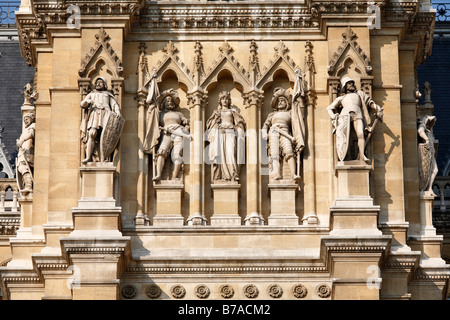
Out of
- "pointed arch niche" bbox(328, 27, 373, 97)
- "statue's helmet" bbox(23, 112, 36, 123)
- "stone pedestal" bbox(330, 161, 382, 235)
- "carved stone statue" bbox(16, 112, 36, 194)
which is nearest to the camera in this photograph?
"stone pedestal" bbox(330, 161, 382, 235)

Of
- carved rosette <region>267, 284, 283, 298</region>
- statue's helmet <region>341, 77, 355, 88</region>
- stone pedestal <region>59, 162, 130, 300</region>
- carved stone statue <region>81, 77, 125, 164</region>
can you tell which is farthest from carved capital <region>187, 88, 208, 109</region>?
carved rosette <region>267, 284, 283, 298</region>

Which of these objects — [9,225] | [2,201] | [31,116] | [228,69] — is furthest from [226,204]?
[2,201]

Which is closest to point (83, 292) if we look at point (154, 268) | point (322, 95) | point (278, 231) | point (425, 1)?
point (154, 268)

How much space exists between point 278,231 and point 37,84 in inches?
250

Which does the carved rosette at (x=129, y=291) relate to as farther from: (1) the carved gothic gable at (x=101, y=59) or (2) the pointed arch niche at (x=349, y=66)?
(2) the pointed arch niche at (x=349, y=66)

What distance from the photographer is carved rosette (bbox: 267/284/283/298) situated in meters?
38.0

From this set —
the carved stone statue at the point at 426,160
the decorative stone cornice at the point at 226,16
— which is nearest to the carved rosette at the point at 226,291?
the carved stone statue at the point at 426,160

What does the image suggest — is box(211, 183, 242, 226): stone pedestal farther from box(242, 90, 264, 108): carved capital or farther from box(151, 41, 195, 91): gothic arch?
box(151, 41, 195, 91): gothic arch

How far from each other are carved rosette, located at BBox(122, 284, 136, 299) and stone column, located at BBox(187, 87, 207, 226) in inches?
69.8

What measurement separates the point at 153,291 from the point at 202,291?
3.16 feet

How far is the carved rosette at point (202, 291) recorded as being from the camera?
38031 millimetres

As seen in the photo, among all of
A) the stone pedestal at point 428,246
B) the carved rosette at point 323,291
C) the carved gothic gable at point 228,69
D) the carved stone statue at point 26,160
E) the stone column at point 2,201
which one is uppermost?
the carved gothic gable at point 228,69

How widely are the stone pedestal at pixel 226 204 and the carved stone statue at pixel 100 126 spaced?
224 cm

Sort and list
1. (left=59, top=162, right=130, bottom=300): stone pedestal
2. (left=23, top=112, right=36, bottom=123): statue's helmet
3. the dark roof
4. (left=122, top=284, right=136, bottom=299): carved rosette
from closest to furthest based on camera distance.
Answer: (left=59, top=162, right=130, bottom=300): stone pedestal → (left=122, top=284, right=136, bottom=299): carved rosette → (left=23, top=112, right=36, bottom=123): statue's helmet → the dark roof
